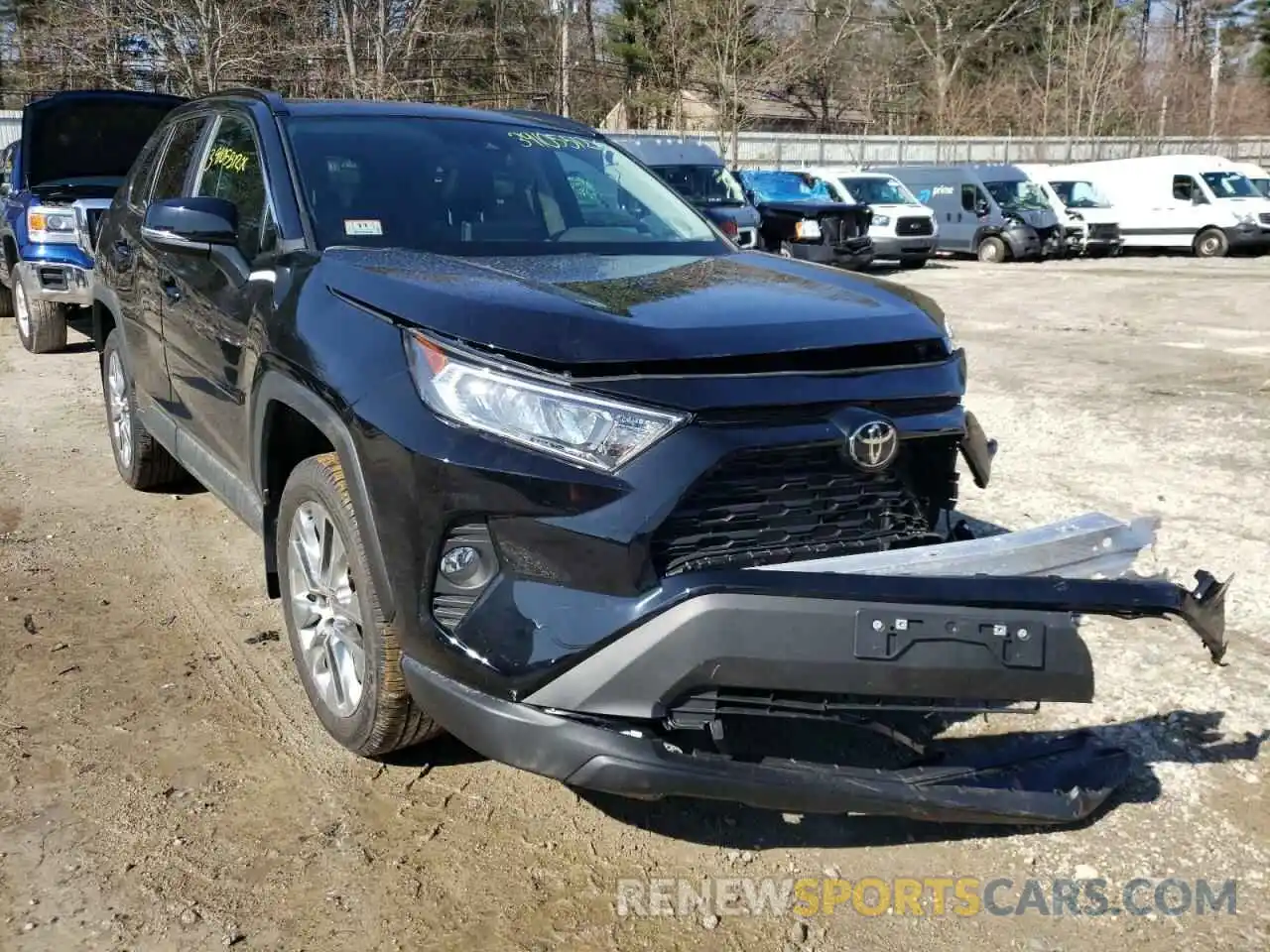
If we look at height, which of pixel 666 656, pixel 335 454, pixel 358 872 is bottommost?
pixel 358 872

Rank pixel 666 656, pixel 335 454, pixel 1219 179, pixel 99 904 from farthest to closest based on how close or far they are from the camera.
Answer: pixel 1219 179 → pixel 335 454 → pixel 99 904 → pixel 666 656

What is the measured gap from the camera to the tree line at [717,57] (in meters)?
19.0

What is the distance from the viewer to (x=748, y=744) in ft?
11.0

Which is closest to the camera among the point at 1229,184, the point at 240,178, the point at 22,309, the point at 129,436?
the point at 240,178

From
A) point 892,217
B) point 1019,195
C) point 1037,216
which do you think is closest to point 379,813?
point 892,217

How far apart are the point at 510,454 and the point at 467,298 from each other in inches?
17.0

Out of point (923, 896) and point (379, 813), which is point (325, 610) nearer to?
point (379, 813)

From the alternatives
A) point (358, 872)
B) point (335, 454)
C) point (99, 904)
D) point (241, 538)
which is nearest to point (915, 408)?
point (335, 454)

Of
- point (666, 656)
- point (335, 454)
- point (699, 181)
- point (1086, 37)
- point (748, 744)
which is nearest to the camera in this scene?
point (666, 656)

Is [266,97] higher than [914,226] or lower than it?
higher

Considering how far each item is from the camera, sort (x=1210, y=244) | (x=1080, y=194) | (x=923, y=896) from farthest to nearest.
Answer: (x=1080, y=194)
(x=1210, y=244)
(x=923, y=896)

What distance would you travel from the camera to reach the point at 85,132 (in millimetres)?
10062

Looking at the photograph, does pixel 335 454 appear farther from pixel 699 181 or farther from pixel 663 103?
pixel 663 103

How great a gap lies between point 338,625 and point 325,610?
89 mm
